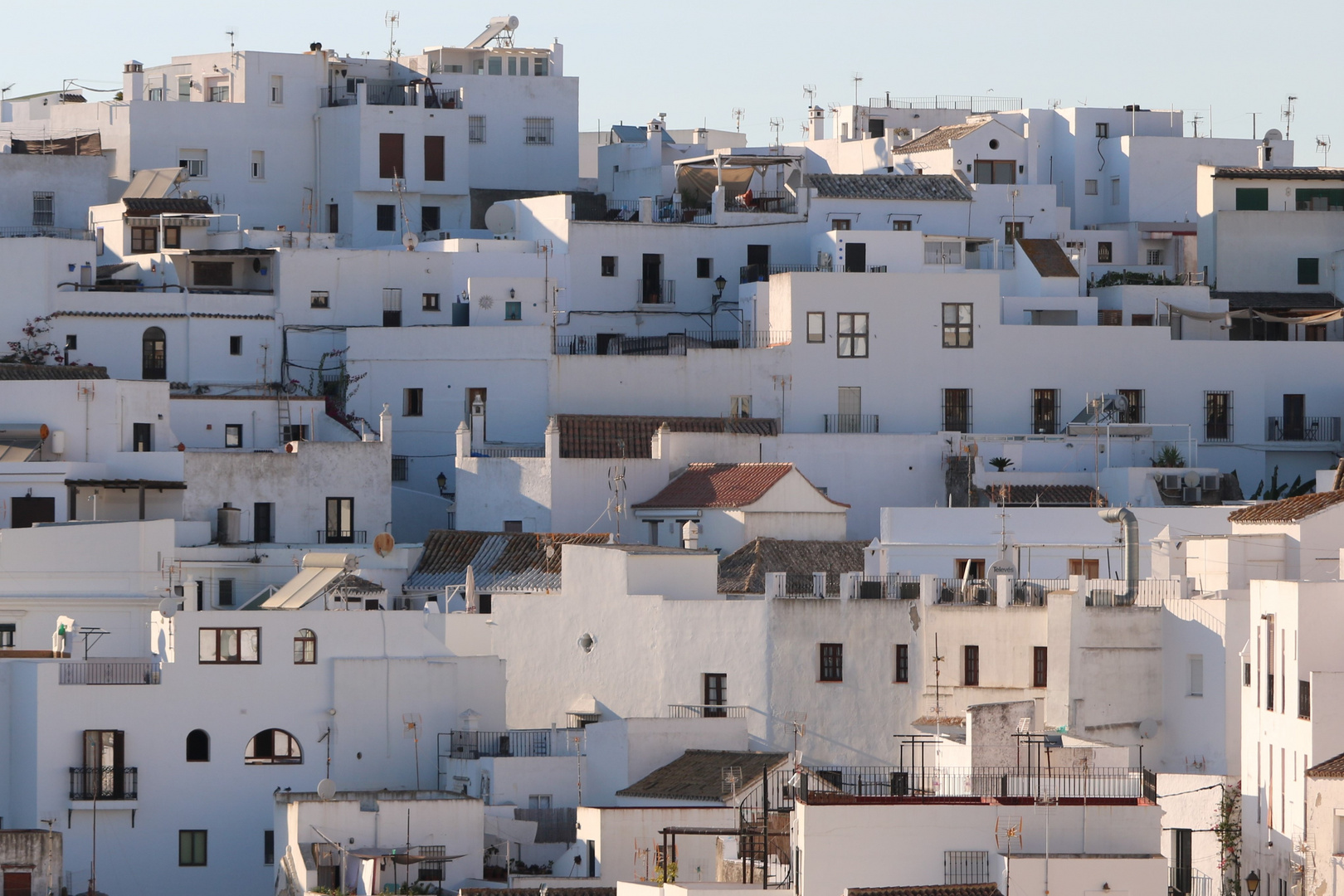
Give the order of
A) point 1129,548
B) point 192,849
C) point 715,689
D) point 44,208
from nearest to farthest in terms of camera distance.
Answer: point 192,849, point 1129,548, point 715,689, point 44,208

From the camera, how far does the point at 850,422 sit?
5319 centimetres

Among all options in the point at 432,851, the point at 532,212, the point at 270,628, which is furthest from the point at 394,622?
the point at 532,212

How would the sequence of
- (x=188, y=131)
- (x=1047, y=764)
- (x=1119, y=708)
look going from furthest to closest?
1. (x=188, y=131)
2. (x=1119, y=708)
3. (x=1047, y=764)

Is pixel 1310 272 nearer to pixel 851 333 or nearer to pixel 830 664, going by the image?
pixel 851 333

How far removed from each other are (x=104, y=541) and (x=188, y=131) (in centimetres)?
1941

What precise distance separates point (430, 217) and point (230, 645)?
905 inches

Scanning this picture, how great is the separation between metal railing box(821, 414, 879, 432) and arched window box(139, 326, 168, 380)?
42.2 feet

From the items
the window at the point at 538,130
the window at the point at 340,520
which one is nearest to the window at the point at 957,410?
the window at the point at 340,520

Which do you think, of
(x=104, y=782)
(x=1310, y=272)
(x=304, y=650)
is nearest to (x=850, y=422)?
(x=1310, y=272)

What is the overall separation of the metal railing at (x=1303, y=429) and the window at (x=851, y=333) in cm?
862

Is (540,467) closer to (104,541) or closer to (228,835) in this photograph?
(104,541)

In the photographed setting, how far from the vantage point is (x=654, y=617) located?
1656 inches

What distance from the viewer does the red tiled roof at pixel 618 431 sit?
49.6m

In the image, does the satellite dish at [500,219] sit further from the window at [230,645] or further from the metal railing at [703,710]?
the window at [230,645]
